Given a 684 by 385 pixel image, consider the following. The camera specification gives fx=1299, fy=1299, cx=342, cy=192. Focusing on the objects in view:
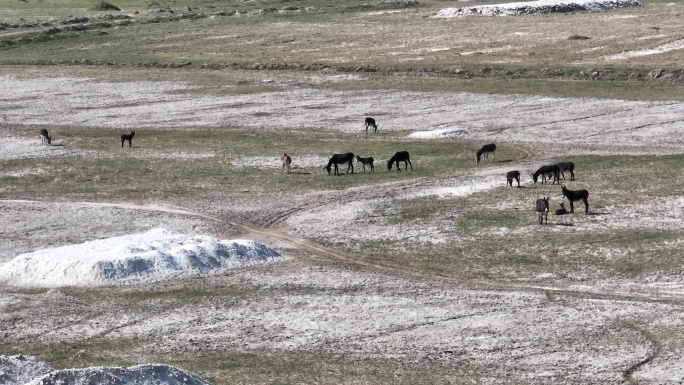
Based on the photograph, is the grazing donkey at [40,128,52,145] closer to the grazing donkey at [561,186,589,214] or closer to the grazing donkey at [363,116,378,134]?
the grazing donkey at [363,116,378,134]

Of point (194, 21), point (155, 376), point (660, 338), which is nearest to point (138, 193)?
point (660, 338)

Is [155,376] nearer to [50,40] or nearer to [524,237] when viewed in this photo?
[524,237]

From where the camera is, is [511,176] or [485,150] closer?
[511,176]

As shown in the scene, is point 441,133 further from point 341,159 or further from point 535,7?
point 535,7

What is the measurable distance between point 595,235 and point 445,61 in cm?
5349

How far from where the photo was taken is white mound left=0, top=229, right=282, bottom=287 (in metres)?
39.0

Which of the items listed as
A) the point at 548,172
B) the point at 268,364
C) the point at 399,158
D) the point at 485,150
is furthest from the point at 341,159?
the point at 268,364

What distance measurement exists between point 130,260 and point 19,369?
51.5 feet

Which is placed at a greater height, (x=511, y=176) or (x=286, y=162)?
(x=286, y=162)

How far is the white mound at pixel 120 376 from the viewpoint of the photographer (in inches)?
857

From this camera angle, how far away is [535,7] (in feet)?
425

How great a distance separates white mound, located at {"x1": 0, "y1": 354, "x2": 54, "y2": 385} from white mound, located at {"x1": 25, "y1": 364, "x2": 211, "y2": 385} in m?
1.61

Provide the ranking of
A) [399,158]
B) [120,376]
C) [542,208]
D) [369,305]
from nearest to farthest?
[120,376] < [369,305] < [542,208] < [399,158]

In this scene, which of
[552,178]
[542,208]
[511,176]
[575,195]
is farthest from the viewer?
[552,178]
